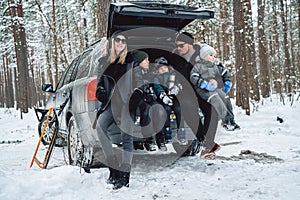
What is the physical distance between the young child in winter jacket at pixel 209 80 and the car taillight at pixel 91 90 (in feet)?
4.65

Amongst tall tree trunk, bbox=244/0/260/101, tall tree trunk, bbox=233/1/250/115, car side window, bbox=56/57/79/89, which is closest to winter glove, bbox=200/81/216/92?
car side window, bbox=56/57/79/89

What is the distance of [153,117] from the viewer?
14.5ft

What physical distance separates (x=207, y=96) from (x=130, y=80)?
1.25m

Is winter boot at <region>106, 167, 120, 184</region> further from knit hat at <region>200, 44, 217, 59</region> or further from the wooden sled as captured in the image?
knit hat at <region>200, 44, 217, 59</region>

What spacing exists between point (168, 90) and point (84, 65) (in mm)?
1566

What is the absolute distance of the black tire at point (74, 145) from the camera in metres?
4.81

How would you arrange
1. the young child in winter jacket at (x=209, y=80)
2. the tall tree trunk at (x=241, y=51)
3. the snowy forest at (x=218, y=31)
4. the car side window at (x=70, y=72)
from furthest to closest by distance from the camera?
the snowy forest at (x=218, y=31) < the tall tree trunk at (x=241, y=51) < the car side window at (x=70, y=72) < the young child in winter jacket at (x=209, y=80)

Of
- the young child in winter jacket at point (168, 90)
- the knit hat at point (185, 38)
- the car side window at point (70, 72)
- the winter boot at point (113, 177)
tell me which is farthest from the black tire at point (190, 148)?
the car side window at point (70, 72)

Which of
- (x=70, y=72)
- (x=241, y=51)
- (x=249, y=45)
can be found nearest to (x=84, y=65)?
(x=70, y=72)

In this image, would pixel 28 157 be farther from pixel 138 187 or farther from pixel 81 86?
pixel 138 187

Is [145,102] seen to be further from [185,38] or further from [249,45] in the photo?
[249,45]

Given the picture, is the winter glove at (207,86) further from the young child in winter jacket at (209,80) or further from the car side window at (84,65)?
the car side window at (84,65)

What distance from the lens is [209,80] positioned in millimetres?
4773

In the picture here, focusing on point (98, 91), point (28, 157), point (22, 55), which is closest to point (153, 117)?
point (98, 91)
